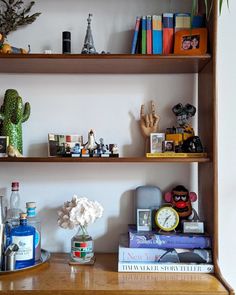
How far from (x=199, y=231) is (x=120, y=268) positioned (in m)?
0.36

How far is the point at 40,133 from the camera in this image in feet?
5.00

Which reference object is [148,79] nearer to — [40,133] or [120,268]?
[40,133]

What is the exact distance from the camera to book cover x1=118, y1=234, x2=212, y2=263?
4.21 ft

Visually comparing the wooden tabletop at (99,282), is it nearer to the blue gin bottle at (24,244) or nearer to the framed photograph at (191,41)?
the blue gin bottle at (24,244)

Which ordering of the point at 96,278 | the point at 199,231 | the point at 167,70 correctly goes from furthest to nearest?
1. the point at 167,70
2. the point at 199,231
3. the point at 96,278

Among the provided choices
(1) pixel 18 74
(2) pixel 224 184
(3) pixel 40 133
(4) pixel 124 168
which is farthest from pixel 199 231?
(1) pixel 18 74

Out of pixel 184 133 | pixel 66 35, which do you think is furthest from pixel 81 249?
pixel 66 35

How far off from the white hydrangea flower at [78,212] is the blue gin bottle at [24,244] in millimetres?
144

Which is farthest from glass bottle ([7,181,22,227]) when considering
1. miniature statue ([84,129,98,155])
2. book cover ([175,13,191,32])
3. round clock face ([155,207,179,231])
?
book cover ([175,13,191,32])

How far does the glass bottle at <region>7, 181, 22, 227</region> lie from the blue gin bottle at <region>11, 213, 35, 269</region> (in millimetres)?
106

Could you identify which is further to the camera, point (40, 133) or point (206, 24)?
point (40, 133)

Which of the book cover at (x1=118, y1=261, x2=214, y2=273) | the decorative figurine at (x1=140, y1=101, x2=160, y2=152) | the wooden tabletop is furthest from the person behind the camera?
the decorative figurine at (x1=140, y1=101, x2=160, y2=152)

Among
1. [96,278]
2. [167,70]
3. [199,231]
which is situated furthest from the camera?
[167,70]

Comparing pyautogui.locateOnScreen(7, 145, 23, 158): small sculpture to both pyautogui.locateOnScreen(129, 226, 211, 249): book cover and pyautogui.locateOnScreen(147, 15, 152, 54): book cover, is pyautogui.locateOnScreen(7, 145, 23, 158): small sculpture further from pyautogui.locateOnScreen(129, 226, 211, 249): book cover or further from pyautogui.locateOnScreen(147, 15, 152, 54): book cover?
pyautogui.locateOnScreen(147, 15, 152, 54): book cover
